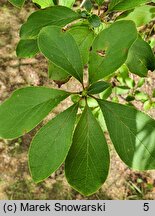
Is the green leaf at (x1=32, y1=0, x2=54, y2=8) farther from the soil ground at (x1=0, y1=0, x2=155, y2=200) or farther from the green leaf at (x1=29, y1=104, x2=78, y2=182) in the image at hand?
the soil ground at (x1=0, y1=0, x2=155, y2=200)

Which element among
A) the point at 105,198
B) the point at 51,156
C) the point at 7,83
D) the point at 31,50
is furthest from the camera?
the point at 7,83

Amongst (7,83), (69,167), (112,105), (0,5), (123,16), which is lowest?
(7,83)

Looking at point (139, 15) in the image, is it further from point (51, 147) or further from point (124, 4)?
point (51, 147)

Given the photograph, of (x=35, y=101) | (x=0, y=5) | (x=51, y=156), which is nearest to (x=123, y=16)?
(x=35, y=101)

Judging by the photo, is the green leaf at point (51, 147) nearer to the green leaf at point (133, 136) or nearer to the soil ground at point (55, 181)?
the green leaf at point (133, 136)

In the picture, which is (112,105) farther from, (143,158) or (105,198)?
(105,198)

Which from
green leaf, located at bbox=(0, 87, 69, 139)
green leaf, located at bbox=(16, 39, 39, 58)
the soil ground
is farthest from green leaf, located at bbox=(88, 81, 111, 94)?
the soil ground
